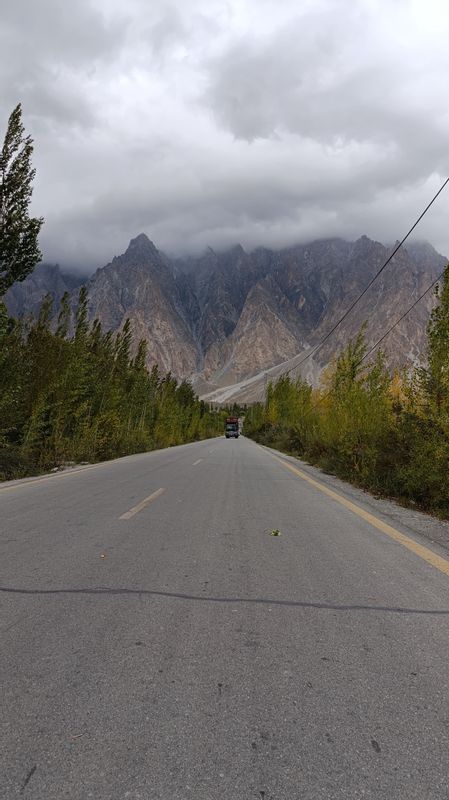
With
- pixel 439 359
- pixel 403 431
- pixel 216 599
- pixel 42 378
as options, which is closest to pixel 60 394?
pixel 42 378

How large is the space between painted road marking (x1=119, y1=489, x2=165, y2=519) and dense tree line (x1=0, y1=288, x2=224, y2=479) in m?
4.73

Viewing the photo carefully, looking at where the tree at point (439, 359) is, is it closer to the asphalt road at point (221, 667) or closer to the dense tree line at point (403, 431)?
the dense tree line at point (403, 431)

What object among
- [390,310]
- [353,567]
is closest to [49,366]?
[353,567]

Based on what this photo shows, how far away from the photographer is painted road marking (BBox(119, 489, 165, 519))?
665 centimetres

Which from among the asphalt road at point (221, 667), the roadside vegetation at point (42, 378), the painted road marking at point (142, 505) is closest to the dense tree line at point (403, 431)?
the asphalt road at point (221, 667)

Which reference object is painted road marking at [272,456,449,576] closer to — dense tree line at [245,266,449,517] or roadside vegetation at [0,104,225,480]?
dense tree line at [245,266,449,517]

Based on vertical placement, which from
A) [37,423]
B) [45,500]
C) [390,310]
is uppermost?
[390,310]

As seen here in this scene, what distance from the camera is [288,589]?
3756mm

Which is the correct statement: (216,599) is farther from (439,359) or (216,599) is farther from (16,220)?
(16,220)

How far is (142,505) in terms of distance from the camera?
7488mm

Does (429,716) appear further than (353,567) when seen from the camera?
No

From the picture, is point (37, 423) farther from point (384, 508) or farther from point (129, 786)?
point (129, 786)

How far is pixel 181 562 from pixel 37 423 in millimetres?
11061

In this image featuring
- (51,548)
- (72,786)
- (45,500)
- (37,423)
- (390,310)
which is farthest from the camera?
(390,310)
